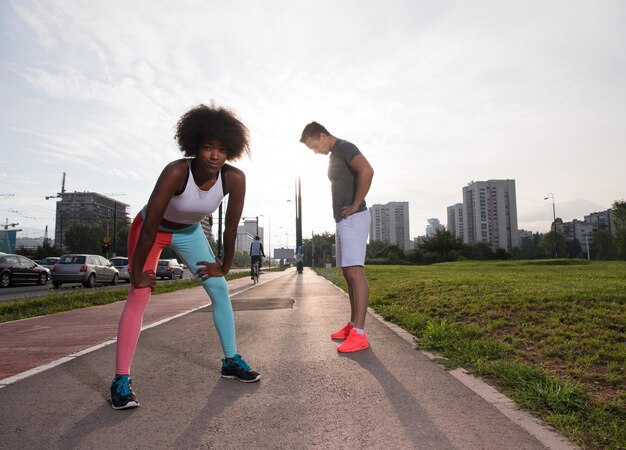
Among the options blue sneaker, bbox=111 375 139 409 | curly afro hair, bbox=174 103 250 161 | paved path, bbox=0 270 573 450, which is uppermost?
curly afro hair, bbox=174 103 250 161

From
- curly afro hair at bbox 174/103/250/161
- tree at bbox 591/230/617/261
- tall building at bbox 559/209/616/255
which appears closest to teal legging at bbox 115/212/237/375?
curly afro hair at bbox 174/103/250/161

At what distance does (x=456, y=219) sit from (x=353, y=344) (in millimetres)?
143100

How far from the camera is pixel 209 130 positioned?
2.91 m

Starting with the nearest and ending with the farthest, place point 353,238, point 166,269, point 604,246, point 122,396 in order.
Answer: point 122,396 < point 353,238 < point 166,269 < point 604,246

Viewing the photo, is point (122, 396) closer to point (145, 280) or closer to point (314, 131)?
point (145, 280)

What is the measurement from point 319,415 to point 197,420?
2.25ft

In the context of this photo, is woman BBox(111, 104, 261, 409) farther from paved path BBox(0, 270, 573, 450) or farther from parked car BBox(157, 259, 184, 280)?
parked car BBox(157, 259, 184, 280)

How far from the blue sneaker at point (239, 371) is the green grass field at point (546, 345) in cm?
162

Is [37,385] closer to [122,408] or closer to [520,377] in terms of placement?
[122,408]

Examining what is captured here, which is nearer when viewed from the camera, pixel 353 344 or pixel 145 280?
pixel 145 280

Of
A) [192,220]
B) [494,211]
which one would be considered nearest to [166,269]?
[192,220]

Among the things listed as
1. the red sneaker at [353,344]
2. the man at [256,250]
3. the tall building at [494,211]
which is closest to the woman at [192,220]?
the red sneaker at [353,344]

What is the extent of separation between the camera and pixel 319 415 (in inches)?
101

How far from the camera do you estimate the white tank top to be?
109 inches
